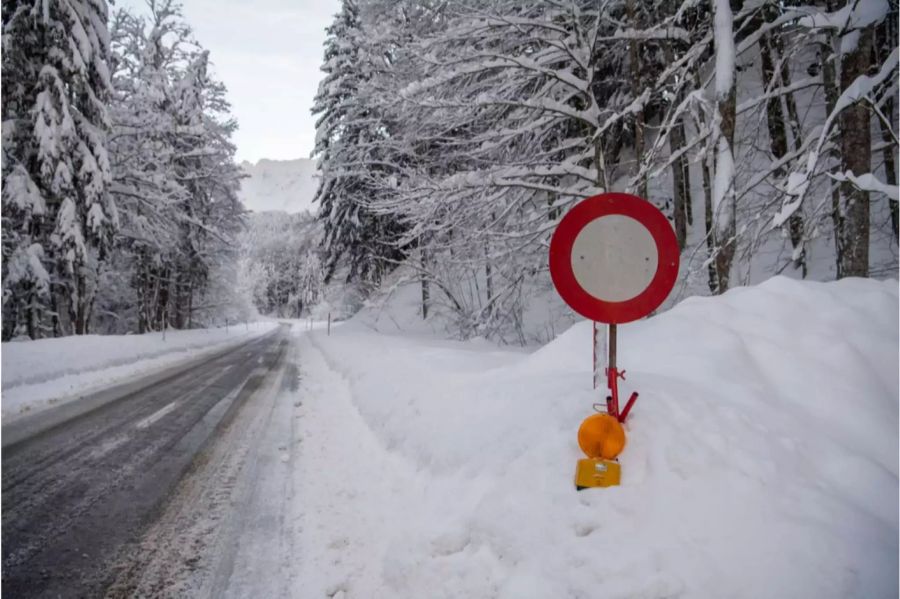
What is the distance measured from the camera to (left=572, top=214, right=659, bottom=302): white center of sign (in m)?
2.58

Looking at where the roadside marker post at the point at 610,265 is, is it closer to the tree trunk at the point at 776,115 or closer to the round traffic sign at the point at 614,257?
the round traffic sign at the point at 614,257

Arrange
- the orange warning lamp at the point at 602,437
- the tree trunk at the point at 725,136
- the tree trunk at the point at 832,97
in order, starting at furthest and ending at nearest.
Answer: the tree trunk at the point at 832,97, the tree trunk at the point at 725,136, the orange warning lamp at the point at 602,437

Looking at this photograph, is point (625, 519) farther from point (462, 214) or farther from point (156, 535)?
point (462, 214)

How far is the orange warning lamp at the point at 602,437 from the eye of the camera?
2.52m

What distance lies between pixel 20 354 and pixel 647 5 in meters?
15.7

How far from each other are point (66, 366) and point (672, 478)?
13397 mm

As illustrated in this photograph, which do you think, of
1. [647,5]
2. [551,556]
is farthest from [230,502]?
[647,5]

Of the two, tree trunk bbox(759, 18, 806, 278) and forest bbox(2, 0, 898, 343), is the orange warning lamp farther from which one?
tree trunk bbox(759, 18, 806, 278)

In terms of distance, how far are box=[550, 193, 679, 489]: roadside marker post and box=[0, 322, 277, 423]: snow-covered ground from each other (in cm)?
819

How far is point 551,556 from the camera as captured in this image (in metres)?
2.45

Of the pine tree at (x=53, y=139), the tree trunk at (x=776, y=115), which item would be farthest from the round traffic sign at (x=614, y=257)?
the pine tree at (x=53, y=139)

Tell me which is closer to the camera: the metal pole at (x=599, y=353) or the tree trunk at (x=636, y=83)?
the metal pole at (x=599, y=353)

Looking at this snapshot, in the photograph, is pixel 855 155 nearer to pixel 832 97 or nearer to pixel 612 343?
pixel 832 97

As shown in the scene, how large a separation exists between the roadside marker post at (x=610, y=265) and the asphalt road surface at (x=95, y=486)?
9.45 feet
